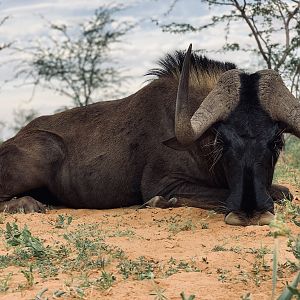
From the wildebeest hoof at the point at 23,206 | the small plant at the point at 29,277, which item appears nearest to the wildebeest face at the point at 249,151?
the wildebeest hoof at the point at 23,206

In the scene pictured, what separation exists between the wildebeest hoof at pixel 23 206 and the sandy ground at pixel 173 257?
546mm

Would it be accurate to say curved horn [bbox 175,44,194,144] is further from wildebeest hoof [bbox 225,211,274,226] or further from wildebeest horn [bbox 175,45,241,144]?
wildebeest hoof [bbox 225,211,274,226]

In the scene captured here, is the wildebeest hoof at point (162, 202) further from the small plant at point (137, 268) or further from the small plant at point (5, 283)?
the small plant at point (5, 283)

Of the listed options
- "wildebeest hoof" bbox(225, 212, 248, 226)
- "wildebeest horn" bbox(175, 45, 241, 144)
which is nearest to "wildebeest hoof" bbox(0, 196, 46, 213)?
"wildebeest horn" bbox(175, 45, 241, 144)

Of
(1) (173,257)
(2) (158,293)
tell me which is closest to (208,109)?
(1) (173,257)

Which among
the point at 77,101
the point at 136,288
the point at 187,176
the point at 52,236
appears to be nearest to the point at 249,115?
the point at 187,176

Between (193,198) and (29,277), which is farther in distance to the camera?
(193,198)

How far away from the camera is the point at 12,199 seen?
22.8 ft

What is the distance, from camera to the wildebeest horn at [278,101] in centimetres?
582

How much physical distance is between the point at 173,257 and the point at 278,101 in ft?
7.69

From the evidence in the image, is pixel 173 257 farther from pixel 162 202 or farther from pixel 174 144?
pixel 162 202

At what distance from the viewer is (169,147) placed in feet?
20.8

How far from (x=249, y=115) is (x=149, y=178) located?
1445mm

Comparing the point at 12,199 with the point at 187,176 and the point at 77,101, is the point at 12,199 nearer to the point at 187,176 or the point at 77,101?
the point at 187,176
